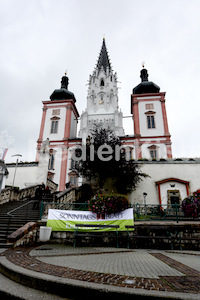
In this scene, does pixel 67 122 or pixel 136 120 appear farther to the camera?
pixel 67 122

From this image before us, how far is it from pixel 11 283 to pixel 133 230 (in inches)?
228

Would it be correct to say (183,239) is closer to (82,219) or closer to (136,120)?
(82,219)

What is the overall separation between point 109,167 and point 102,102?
33.2 metres

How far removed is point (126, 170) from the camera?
16594 mm

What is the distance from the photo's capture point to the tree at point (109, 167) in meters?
16.8

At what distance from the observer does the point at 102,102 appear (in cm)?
4716

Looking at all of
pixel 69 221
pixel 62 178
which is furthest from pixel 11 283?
pixel 62 178

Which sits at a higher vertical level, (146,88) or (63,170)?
(146,88)

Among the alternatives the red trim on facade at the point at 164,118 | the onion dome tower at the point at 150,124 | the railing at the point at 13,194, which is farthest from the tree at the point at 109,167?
the red trim on facade at the point at 164,118

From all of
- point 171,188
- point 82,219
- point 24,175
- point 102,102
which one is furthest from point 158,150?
point 82,219

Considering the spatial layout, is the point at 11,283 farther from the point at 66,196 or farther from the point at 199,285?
the point at 66,196

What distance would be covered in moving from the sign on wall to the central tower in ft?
97.8

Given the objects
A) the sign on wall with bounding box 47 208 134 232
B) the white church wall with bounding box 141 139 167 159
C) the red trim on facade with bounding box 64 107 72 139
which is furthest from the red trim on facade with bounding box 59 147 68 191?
the sign on wall with bounding box 47 208 134 232

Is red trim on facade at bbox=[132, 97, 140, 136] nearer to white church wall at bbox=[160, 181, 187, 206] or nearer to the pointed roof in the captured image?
white church wall at bbox=[160, 181, 187, 206]
